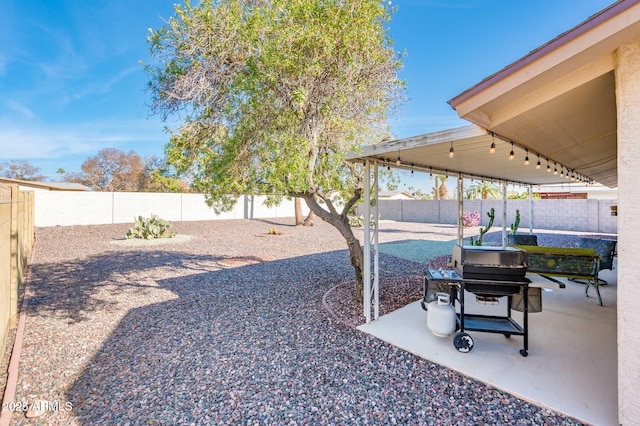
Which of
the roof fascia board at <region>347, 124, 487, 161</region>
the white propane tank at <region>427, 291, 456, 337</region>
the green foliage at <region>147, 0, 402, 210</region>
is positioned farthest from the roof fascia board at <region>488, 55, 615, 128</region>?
the green foliage at <region>147, 0, 402, 210</region>

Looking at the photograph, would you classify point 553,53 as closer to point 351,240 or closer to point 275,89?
point 275,89

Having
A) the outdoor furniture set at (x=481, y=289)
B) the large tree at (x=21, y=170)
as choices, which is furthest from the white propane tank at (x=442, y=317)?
the large tree at (x=21, y=170)

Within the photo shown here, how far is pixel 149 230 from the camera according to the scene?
1356 cm

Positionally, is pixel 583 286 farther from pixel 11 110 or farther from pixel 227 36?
pixel 11 110

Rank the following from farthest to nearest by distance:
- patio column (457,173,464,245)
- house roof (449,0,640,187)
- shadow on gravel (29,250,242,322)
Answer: patio column (457,173,464,245) < shadow on gravel (29,250,242,322) < house roof (449,0,640,187)

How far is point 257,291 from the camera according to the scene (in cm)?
620

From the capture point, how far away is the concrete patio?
2.67 meters

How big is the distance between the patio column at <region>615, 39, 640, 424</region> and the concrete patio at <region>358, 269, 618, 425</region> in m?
0.60

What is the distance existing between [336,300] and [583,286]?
16.2 ft


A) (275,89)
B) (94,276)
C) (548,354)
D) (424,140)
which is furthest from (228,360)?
(94,276)

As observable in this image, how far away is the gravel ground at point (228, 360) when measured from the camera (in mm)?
2598

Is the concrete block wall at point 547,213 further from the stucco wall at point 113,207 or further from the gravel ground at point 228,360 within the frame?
the stucco wall at point 113,207

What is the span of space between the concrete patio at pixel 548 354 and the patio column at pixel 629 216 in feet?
1.98

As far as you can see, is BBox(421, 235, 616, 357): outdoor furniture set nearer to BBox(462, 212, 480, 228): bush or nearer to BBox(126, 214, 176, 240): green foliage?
BBox(126, 214, 176, 240): green foliage
